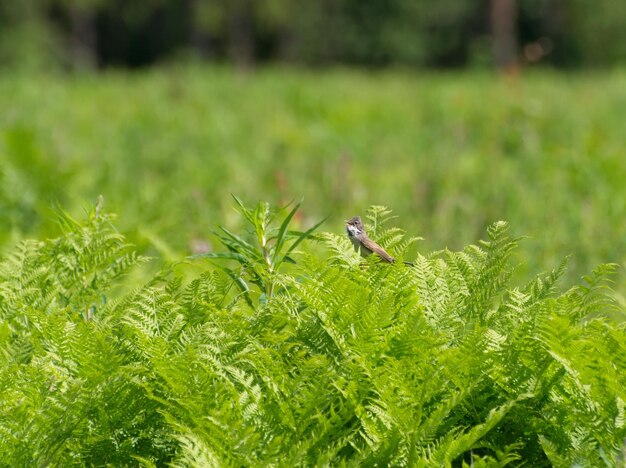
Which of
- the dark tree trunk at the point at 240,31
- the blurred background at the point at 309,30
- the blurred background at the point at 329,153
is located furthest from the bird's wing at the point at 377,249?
the dark tree trunk at the point at 240,31

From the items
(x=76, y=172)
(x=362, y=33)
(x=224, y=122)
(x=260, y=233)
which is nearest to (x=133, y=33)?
(x=362, y=33)

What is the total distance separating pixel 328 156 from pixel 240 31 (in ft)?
127

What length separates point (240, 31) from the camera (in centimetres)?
4700

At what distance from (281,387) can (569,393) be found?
2.21ft

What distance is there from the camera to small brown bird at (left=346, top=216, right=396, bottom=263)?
8.33 ft

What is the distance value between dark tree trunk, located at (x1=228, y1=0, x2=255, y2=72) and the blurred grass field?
2662cm

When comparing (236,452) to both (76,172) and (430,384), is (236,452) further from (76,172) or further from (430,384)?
(76,172)

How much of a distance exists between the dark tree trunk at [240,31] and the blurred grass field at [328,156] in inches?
1048

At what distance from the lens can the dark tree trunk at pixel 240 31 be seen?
140 ft

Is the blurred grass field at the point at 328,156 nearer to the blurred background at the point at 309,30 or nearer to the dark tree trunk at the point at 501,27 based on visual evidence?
the dark tree trunk at the point at 501,27

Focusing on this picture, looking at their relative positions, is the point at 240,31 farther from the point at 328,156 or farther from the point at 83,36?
the point at 328,156

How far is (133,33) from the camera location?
2266 inches

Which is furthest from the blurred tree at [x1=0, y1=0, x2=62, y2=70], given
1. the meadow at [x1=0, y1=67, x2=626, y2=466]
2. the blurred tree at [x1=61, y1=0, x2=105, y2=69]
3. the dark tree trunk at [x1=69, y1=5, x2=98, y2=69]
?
the meadow at [x1=0, y1=67, x2=626, y2=466]

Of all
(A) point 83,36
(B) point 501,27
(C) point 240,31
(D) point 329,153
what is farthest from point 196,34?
(D) point 329,153
